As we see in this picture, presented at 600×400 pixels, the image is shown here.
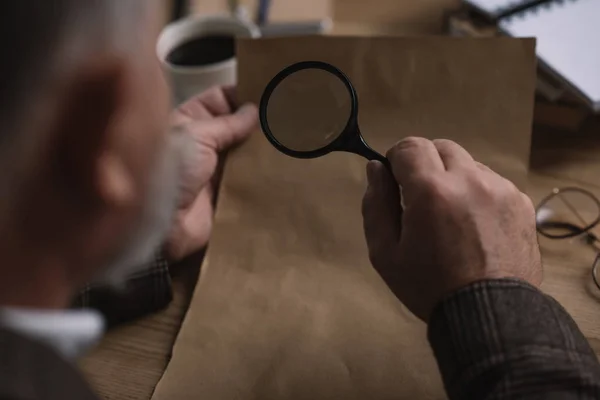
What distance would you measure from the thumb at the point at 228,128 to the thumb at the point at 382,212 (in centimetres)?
21

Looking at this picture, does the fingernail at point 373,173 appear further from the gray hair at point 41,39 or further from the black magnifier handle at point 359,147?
the gray hair at point 41,39

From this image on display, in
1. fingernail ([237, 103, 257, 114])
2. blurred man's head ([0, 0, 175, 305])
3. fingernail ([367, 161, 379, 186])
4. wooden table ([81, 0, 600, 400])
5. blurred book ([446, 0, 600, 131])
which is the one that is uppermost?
blurred man's head ([0, 0, 175, 305])

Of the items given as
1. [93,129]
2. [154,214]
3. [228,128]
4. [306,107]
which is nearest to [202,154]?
[228,128]

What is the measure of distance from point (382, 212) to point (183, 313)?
23 cm

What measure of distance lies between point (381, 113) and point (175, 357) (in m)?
0.33

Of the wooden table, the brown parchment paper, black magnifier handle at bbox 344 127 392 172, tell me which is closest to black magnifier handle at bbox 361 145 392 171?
black magnifier handle at bbox 344 127 392 172

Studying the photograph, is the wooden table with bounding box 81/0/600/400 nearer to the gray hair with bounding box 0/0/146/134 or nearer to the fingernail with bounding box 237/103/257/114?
the fingernail with bounding box 237/103/257/114

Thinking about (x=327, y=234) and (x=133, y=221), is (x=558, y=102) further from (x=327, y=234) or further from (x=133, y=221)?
(x=133, y=221)

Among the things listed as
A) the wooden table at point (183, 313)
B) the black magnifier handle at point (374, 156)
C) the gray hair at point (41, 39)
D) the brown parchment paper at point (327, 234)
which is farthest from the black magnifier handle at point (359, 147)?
the gray hair at point (41, 39)

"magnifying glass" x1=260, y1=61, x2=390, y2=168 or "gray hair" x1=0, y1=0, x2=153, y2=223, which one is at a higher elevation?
"gray hair" x1=0, y1=0, x2=153, y2=223

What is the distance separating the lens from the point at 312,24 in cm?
108

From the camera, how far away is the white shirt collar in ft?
1.42

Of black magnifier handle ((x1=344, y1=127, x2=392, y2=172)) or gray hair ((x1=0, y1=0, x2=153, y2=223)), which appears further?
black magnifier handle ((x1=344, y1=127, x2=392, y2=172))

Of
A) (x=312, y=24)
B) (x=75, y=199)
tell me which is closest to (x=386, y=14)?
(x=312, y=24)
